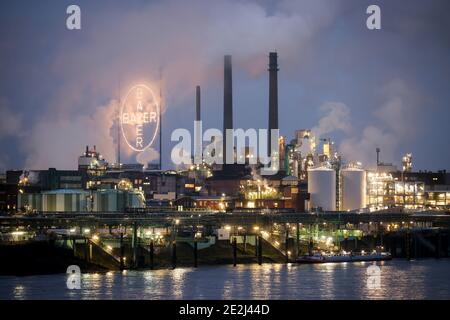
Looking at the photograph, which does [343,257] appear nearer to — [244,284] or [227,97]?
[244,284]

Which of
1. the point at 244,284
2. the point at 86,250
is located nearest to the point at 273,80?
the point at 86,250

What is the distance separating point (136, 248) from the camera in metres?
76.2

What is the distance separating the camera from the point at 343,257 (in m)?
85.8

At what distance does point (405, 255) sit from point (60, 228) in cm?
2979

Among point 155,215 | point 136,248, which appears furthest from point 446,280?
point 155,215

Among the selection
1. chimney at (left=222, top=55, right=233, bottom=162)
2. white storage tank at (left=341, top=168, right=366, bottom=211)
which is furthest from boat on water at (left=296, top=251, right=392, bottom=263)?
chimney at (left=222, top=55, right=233, bottom=162)

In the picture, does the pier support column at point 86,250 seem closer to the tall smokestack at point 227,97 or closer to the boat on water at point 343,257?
the boat on water at point 343,257

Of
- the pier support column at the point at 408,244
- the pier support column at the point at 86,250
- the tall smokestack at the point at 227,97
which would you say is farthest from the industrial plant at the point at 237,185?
the pier support column at the point at 86,250

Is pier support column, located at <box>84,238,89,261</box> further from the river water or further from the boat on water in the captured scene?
the boat on water

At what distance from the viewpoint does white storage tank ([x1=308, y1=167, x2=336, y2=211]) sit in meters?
116

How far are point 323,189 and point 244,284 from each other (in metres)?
56.2

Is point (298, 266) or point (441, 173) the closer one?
point (298, 266)

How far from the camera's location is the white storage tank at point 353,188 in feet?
381

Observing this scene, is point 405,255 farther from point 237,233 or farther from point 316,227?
point 237,233
